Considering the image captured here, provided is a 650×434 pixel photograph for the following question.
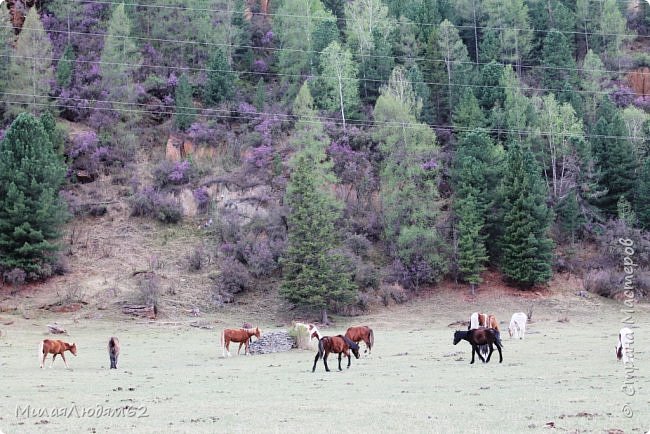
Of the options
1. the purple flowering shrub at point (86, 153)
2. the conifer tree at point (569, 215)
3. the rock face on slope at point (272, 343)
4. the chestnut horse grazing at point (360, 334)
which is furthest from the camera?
the purple flowering shrub at point (86, 153)

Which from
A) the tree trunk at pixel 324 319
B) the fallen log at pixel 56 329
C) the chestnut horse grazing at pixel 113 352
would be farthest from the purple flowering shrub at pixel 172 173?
the chestnut horse grazing at pixel 113 352

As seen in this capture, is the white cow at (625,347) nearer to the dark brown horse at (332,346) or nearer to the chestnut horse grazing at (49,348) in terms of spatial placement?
the dark brown horse at (332,346)

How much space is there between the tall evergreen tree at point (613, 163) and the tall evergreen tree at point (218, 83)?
3539 centimetres

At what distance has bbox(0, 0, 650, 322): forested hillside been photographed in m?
55.9

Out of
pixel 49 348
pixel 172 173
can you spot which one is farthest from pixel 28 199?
pixel 49 348

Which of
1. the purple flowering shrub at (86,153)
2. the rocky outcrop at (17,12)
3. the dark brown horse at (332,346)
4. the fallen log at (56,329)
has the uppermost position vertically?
the rocky outcrop at (17,12)

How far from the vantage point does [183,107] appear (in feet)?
237

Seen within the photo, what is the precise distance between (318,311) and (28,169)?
2366cm

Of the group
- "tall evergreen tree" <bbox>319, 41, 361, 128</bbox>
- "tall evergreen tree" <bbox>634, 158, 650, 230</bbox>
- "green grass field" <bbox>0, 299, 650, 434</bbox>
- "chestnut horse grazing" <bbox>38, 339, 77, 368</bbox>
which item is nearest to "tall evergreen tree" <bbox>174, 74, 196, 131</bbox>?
"tall evergreen tree" <bbox>319, 41, 361, 128</bbox>

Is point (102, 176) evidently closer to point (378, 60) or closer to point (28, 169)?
point (28, 169)

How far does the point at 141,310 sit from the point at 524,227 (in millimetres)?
28656

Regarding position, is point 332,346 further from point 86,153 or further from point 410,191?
point 86,153

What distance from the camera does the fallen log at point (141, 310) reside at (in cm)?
4875

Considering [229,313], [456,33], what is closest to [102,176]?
[229,313]
